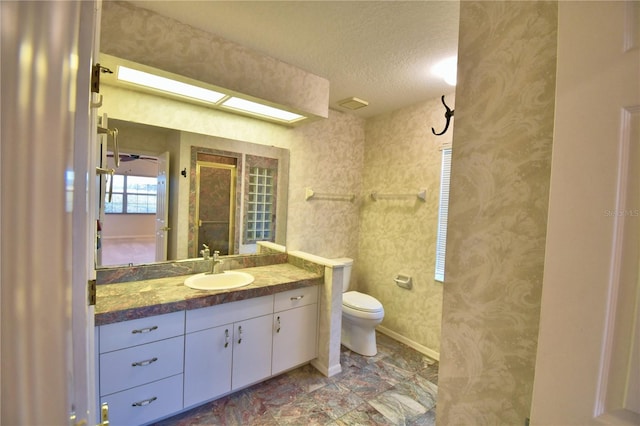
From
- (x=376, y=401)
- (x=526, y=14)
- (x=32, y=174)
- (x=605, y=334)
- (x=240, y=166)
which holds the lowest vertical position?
(x=376, y=401)

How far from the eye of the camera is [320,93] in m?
2.31

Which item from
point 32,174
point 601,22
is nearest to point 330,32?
point 601,22

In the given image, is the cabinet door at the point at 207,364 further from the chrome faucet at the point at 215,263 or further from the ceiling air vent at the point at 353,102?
the ceiling air vent at the point at 353,102

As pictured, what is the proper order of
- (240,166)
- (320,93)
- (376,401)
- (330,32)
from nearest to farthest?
(330,32) → (376,401) → (320,93) → (240,166)

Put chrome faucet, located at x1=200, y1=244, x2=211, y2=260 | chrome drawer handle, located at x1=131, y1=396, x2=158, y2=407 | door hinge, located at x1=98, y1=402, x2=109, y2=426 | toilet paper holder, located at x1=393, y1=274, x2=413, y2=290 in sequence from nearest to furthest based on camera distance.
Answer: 1. door hinge, located at x1=98, y1=402, x2=109, y2=426
2. chrome drawer handle, located at x1=131, y1=396, x2=158, y2=407
3. chrome faucet, located at x1=200, y1=244, x2=211, y2=260
4. toilet paper holder, located at x1=393, y1=274, x2=413, y2=290

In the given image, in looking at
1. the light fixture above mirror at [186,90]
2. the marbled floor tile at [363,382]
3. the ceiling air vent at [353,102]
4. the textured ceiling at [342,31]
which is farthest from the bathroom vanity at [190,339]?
the textured ceiling at [342,31]

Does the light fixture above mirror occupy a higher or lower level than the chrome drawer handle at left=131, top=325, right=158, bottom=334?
higher

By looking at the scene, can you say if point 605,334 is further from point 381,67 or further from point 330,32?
point 381,67

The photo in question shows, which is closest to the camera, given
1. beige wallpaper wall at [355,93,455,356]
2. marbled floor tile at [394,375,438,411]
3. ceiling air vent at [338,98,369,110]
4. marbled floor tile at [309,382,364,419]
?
marbled floor tile at [309,382,364,419]

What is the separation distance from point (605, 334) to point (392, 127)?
2831 mm

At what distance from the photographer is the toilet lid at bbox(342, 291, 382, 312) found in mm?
2562

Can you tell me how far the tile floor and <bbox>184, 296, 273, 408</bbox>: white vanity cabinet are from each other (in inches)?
5.1

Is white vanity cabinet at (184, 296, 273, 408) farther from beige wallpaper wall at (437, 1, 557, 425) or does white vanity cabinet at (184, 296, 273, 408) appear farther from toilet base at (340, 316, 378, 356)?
beige wallpaper wall at (437, 1, 557, 425)

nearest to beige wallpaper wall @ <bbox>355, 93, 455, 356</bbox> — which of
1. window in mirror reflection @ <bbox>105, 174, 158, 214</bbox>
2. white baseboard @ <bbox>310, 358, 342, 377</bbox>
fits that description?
white baseboard @ <bbox>310, 358, 342, 377</bbox>
